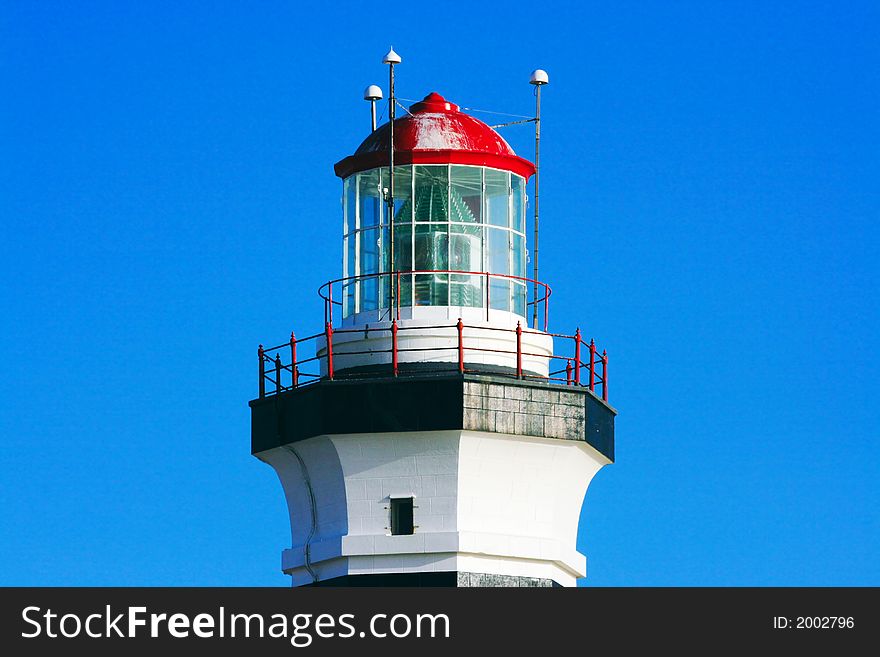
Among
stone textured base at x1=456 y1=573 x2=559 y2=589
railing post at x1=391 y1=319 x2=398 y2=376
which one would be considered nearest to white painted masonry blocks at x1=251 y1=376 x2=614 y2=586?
stone textured base at x1=456 y1=573 x2=559 y2=589

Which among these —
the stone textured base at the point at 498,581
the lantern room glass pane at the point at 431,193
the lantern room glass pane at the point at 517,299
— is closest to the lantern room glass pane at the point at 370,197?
the lantern room glass pane at the point at 431,193

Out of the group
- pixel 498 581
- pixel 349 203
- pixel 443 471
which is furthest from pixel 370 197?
pixel 498 581

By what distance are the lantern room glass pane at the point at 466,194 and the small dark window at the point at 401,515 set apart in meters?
4.06

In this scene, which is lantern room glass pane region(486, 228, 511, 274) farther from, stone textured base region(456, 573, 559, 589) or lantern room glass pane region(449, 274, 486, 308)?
stone textured base region(456, 573, 559, 589)

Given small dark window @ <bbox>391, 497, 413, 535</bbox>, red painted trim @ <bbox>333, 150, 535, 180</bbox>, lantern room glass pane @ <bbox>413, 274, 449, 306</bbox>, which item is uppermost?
red painted trim @ <bbox>333, 150, 535, 180</bbox>

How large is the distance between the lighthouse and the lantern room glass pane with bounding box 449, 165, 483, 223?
0.02 m

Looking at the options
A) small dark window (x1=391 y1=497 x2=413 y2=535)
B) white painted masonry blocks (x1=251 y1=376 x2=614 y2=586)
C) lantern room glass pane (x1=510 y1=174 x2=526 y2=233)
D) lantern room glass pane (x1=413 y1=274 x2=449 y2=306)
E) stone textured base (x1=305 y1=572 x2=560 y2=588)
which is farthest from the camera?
lantern room glass pane (x1=510 y1=174 x2=526 y2=233)

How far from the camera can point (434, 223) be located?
38312mm

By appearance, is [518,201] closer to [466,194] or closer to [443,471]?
[466,194]

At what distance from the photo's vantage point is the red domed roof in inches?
1506

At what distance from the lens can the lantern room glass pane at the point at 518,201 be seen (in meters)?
38.9

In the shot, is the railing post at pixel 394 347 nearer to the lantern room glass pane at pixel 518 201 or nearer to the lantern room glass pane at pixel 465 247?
the lantern room glass pane at pixel 465 247

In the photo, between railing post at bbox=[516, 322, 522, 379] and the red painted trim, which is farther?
the red painted trim
